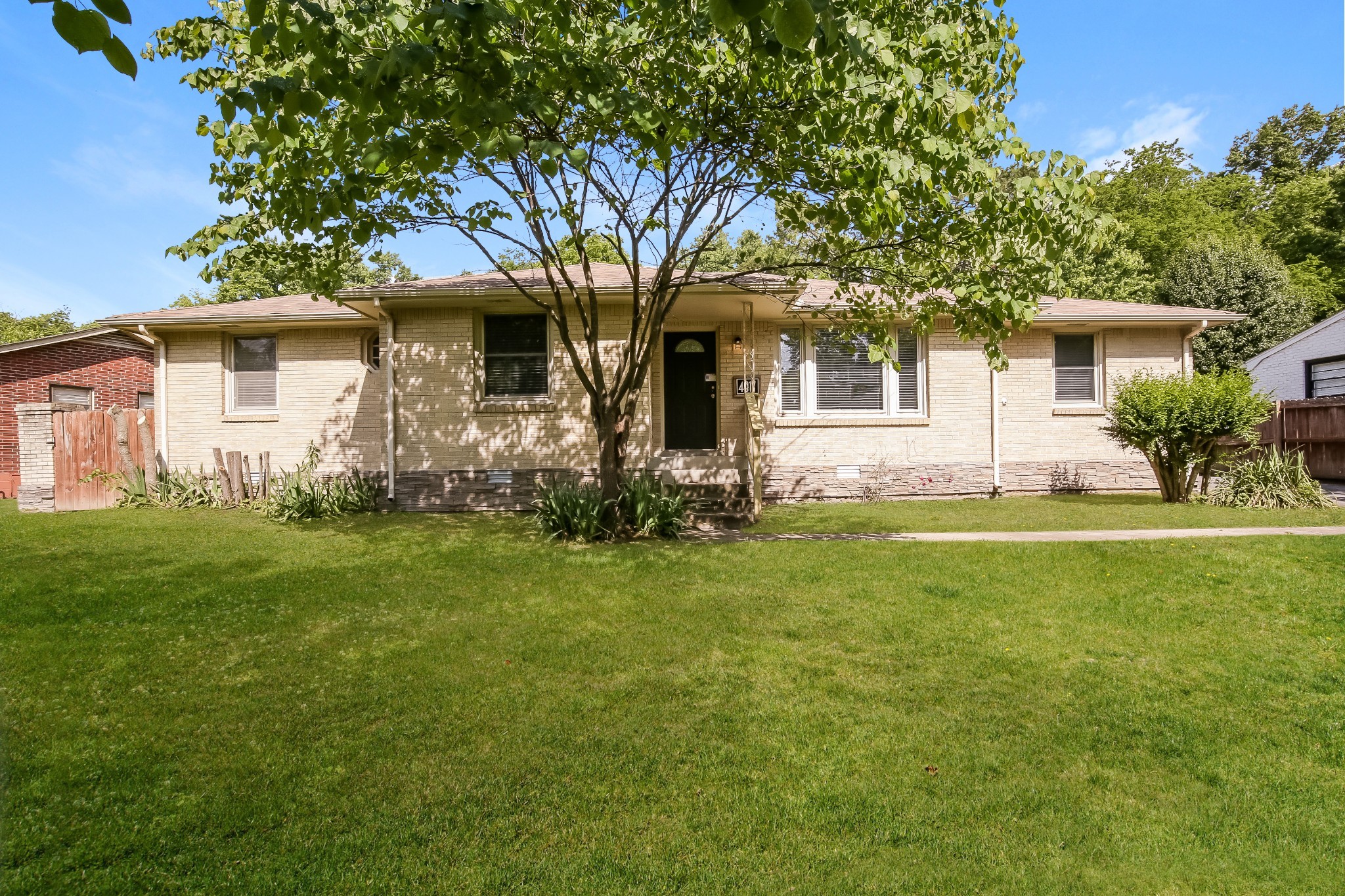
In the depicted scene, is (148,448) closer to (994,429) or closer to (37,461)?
(37,461)

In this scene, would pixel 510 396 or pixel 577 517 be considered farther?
pixel 510 396

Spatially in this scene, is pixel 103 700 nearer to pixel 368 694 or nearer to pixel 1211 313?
pixel 368 694

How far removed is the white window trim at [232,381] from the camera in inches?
504

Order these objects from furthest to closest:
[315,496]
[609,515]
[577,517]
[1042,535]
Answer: [315,496], [609,515], [577,517], [1042,535]

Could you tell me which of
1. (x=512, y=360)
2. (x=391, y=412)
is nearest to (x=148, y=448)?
(x=391, y=412)

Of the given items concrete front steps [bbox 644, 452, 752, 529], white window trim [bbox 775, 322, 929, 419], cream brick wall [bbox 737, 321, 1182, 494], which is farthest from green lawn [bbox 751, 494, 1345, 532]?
white window trim [bbox 775, 322, 929, 419]

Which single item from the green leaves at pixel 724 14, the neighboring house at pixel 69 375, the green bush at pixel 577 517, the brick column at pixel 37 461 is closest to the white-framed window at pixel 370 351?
the brick column at pixel 37 461

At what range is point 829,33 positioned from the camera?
2229mm

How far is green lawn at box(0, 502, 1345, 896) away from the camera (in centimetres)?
256

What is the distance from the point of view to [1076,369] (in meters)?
12.7

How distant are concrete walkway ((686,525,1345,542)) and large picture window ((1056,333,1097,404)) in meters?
4.49

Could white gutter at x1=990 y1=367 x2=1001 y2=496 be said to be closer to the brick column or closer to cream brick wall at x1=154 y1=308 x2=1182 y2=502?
cream brick wall at x1=154 y1=308 x2=1182 y2=502

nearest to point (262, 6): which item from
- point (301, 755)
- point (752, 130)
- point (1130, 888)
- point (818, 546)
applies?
point (301, 755)

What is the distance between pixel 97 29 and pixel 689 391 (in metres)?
10.5
